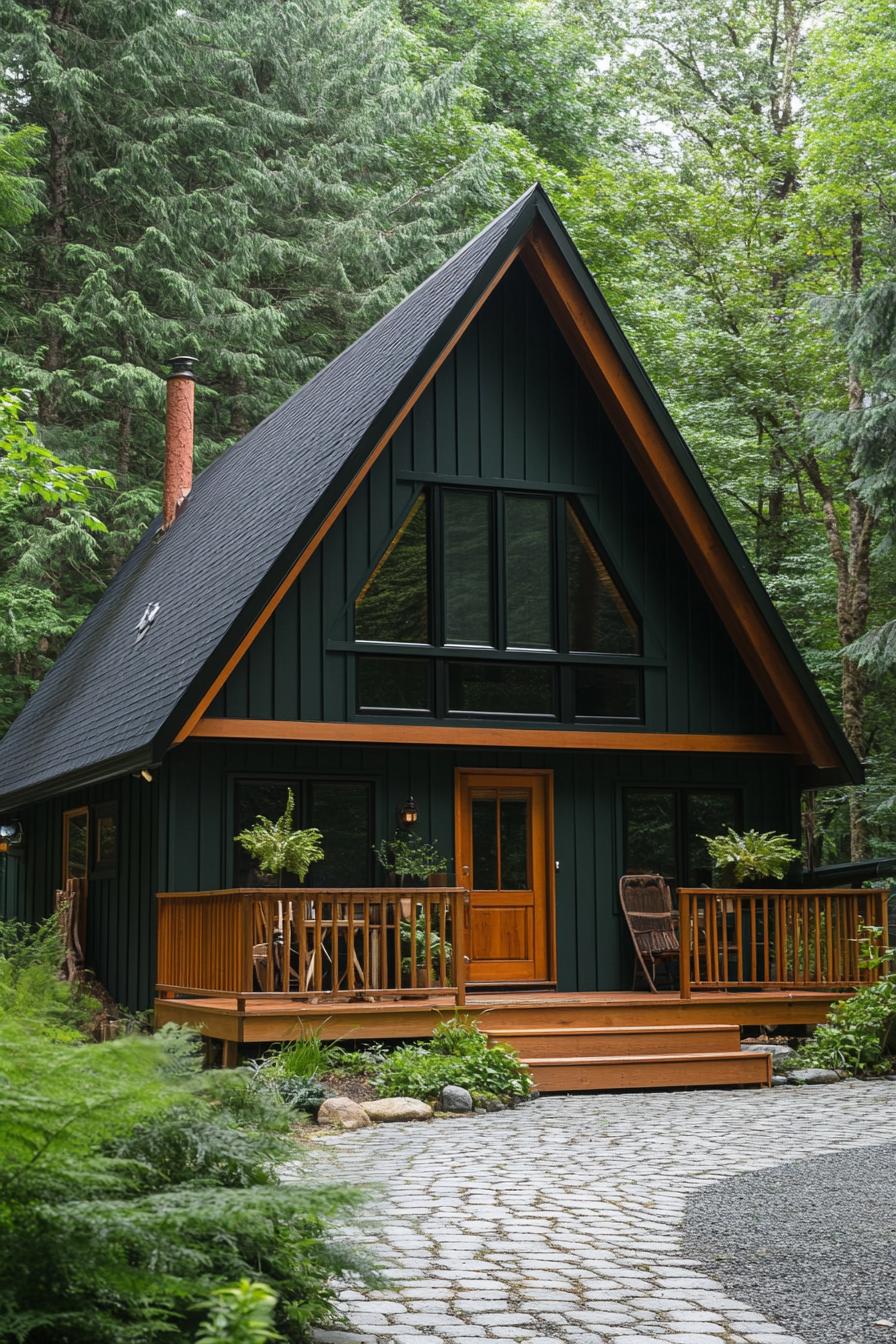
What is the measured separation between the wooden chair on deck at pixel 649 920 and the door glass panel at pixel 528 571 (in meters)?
2.43

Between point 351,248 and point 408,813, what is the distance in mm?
16491

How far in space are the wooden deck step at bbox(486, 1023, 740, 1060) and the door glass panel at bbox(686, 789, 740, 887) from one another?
2812 mm

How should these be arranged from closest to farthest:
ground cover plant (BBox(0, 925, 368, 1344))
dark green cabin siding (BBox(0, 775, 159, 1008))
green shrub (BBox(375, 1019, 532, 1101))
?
ground cover plant (BBox(0, 925, 368, 1344)) → green shrub (BBox(375, 1019, 532, 1101)) → dark green cabin siding (BBox(0, 775, 159, 1008))

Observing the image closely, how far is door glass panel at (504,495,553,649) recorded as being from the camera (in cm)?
1402

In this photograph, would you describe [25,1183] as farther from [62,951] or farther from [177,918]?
[62,951]

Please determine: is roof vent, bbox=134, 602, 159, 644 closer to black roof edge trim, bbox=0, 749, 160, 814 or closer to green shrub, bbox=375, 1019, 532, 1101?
black roof edge trim, bbox=0, 749, 160, 814

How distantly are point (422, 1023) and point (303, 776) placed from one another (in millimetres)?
2889

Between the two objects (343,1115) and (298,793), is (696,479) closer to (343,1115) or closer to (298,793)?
(298,793)

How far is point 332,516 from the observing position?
12.2m

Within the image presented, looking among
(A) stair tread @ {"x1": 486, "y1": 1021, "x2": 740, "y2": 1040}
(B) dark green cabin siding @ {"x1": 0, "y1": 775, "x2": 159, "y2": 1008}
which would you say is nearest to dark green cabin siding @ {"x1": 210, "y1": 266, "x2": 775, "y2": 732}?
(B) dark green cabin siding @ {"x1": 0, "y1": 775, "x2": 159, "y2": 1008}

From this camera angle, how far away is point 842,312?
18312 mm

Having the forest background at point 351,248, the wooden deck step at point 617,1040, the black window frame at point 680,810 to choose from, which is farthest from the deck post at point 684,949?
the forest background at point 351,248

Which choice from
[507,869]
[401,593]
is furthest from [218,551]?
[507,869]

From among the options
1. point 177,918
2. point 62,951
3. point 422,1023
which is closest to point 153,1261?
point 422,1023
